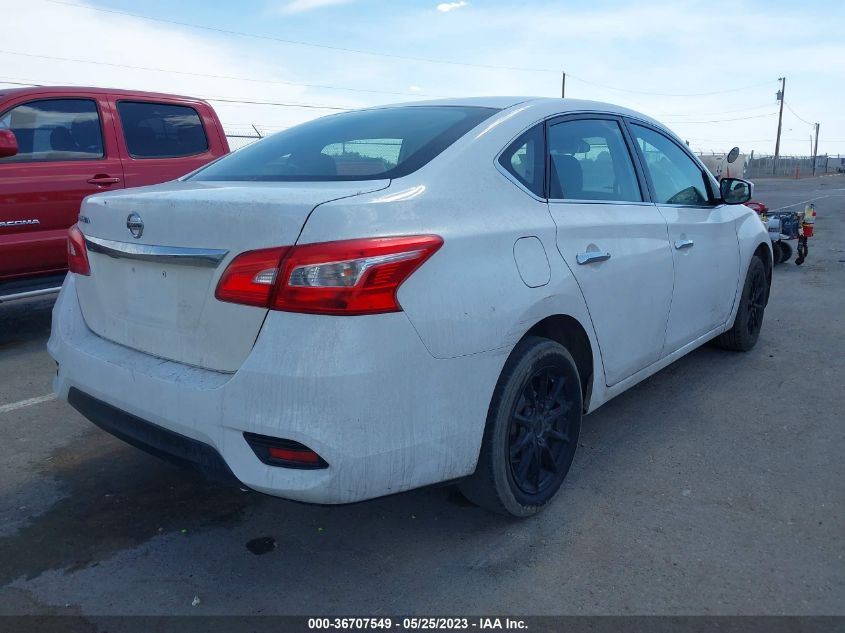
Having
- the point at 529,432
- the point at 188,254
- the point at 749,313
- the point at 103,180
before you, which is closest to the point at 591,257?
the point at 529,432

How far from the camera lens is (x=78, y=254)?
2.96 metres

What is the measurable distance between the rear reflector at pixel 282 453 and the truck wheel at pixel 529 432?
0.71m

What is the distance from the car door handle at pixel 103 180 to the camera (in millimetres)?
6074

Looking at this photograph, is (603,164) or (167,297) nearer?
(167,297)

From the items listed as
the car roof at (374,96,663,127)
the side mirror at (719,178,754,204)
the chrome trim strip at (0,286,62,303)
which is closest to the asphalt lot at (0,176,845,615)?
the side mirror at (719,178,754,204)

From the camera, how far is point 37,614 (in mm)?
2426

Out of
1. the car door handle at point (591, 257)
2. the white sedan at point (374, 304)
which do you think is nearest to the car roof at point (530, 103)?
the white sedan at point (374, 304)

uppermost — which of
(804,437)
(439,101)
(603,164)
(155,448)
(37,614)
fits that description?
(439,101)

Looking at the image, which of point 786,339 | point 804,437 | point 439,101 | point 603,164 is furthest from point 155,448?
point 786,339

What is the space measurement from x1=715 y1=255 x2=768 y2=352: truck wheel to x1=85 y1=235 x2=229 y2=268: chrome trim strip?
3.94 meters

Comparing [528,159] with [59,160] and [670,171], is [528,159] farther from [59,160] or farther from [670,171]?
[59,160]

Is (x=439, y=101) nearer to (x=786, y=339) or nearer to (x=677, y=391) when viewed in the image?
(x=677, y=391)

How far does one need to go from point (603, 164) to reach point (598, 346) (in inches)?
37.7

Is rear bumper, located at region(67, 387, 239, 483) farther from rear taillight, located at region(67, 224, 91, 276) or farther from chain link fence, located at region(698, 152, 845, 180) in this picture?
chain link fence, located at region(698, 152, 845, 180)
